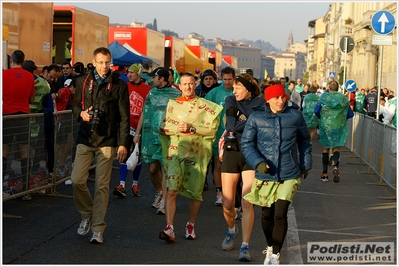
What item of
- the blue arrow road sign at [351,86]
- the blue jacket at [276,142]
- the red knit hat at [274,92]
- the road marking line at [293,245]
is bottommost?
the road marking line at [293,245]

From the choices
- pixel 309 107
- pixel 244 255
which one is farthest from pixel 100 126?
pixel 309 107

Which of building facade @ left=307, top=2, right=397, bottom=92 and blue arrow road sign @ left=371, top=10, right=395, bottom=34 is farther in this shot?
building facade @ left=307, top=2, right=397, bottom=92

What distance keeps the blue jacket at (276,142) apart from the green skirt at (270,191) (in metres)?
0.05

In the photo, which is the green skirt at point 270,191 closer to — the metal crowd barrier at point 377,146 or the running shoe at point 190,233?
the running shoe at point 190,233

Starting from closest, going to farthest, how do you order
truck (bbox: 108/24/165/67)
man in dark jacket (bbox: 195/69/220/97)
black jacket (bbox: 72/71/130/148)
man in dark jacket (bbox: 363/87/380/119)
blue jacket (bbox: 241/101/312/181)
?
1. blue jacket (bbox: 241/101/312/181)
2. black jacket (bbox: 72/71/130/148)
3. man in dark jacket (bbox: 195/69/220/97)
4. truck (bbox: 108/24/165/67)
5. man in dark jacket (bbox: 363/87/380/119)

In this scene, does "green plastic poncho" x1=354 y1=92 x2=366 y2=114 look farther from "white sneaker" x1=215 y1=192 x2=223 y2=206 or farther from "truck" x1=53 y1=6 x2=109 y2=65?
"white sneaker" x1=215 y1=192 x2=223 y2=206

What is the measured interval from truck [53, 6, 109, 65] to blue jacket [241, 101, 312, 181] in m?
11.6

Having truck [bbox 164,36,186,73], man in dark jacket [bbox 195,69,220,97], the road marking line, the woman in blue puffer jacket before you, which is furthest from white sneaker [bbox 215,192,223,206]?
truck [bbox 164,36,186,73]

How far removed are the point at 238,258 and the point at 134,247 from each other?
1.02 meters

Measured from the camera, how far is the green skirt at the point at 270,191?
274 inches

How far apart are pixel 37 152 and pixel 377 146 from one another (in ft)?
23.8

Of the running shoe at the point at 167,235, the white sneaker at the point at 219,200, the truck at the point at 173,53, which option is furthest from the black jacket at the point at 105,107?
the truck at the point at 173,53

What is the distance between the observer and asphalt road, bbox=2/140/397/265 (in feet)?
24.2

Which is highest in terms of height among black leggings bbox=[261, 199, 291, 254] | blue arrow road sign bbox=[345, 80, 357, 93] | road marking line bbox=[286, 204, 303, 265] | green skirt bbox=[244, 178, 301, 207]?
blue arrow road sign bbox=[345, 80, 357, 93]
